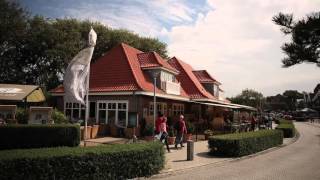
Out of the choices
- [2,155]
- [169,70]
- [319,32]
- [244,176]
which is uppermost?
[169,70]

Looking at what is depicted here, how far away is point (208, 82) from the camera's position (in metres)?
43.1

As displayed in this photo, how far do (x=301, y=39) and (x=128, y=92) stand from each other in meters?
21.4

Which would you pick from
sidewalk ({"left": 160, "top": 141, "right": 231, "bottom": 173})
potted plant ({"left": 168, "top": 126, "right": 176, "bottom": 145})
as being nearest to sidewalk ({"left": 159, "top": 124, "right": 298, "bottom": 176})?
sidewalk ({"left": 160, "top": 141, "right": 231, "bottom": 173})

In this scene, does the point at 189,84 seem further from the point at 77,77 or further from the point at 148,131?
the point at 77,77

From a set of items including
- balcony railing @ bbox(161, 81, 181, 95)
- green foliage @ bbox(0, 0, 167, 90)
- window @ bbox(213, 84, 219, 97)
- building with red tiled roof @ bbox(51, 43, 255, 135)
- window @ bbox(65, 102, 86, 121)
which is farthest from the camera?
window @ bbox(213, 84, 219, 97)

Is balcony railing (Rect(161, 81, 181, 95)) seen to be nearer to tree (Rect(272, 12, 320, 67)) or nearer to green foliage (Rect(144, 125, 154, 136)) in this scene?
green foliage (Rect(144, 125, 154, 136))

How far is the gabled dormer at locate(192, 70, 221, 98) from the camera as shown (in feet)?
141

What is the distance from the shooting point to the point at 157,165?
1244cm

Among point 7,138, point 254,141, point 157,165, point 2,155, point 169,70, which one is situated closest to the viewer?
point 2,155

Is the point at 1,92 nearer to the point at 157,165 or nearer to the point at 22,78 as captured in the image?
the point at 157,165

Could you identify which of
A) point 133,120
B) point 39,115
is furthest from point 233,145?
point 39,115

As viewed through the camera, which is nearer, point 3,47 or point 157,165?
point 157,165

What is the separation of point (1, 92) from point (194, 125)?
13632mm

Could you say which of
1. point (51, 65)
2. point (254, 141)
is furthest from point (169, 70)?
point (51, 65)
